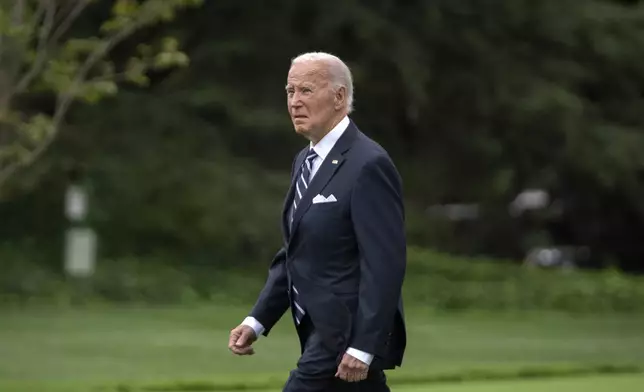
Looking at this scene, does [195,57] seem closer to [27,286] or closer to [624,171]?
[27,286]

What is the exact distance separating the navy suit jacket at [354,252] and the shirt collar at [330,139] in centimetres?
2

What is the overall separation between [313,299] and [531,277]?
13.9 m

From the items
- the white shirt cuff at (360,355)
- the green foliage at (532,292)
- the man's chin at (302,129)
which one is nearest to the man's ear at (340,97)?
the man's chin at (302,129)

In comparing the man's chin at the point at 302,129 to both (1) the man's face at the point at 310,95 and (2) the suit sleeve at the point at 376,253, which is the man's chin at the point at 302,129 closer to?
(1) the man's face at the point at 310,95

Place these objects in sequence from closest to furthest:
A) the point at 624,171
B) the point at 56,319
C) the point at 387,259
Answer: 1. the point at 387,259
2. the point at 56,319
3. the point at 624,171

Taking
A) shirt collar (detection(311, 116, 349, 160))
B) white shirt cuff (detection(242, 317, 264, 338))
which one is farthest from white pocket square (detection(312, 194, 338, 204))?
white shirt cuff (detection(242, 317, 264, 338))

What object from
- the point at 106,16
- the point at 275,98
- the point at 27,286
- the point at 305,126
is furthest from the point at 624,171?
the point at 305,126

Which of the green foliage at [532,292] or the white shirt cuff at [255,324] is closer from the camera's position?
the white shirt cuff at [255,324]

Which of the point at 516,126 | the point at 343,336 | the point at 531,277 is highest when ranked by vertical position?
the point at 343,336

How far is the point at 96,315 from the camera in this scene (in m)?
14.5

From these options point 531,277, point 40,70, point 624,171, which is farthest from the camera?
point 624,171

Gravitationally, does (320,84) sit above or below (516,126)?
above

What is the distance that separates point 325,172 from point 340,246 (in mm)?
239

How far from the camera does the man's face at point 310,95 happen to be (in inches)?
180
